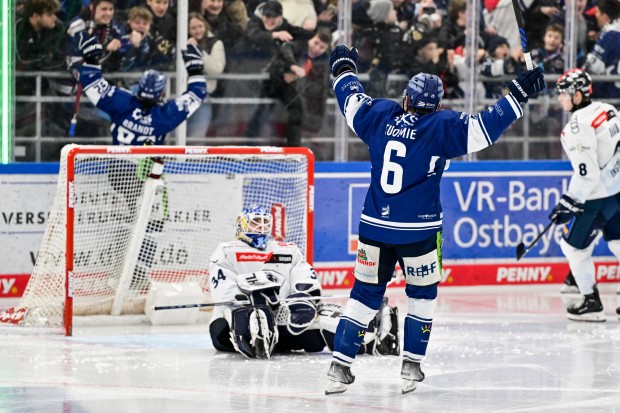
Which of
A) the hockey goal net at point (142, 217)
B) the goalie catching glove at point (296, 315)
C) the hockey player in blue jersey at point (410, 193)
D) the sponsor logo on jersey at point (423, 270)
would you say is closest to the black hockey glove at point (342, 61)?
the hockey player in blue jersey at point (410, 193)

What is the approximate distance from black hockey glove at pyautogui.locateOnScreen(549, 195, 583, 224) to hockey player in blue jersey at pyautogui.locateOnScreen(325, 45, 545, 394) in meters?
2.75

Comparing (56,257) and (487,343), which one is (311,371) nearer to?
(487,343)

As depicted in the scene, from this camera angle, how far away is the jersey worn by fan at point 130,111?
30.7 ft

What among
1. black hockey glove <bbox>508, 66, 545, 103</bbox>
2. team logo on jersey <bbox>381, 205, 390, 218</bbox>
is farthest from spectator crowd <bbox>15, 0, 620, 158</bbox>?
black hockey glove <bbox>508, 66, 545, 103</bbox>

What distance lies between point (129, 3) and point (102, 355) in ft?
10.5

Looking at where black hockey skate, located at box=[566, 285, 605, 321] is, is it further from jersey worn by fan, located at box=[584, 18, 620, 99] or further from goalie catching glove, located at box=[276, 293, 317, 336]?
jersey worn by fan, located at box=[584, 18, 620, 99]

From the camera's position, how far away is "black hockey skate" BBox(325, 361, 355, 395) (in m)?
A: 6.53

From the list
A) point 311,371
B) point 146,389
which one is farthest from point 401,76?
point 146,389

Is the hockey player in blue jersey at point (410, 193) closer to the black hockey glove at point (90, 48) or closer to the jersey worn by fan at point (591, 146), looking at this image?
the jersey worn by fan at point (591, 146)

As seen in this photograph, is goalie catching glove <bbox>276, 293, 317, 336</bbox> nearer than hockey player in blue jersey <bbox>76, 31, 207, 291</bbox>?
Yes

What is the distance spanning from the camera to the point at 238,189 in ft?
30.5

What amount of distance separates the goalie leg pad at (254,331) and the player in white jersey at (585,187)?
101 inches

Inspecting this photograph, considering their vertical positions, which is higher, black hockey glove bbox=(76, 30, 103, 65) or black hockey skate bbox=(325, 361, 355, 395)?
black hockey glove bbox=(76, 30, 103, 65)

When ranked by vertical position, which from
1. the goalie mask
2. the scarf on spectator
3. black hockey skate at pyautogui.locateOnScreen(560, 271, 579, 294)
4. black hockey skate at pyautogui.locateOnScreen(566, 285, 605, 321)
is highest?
the scarf on spectator
